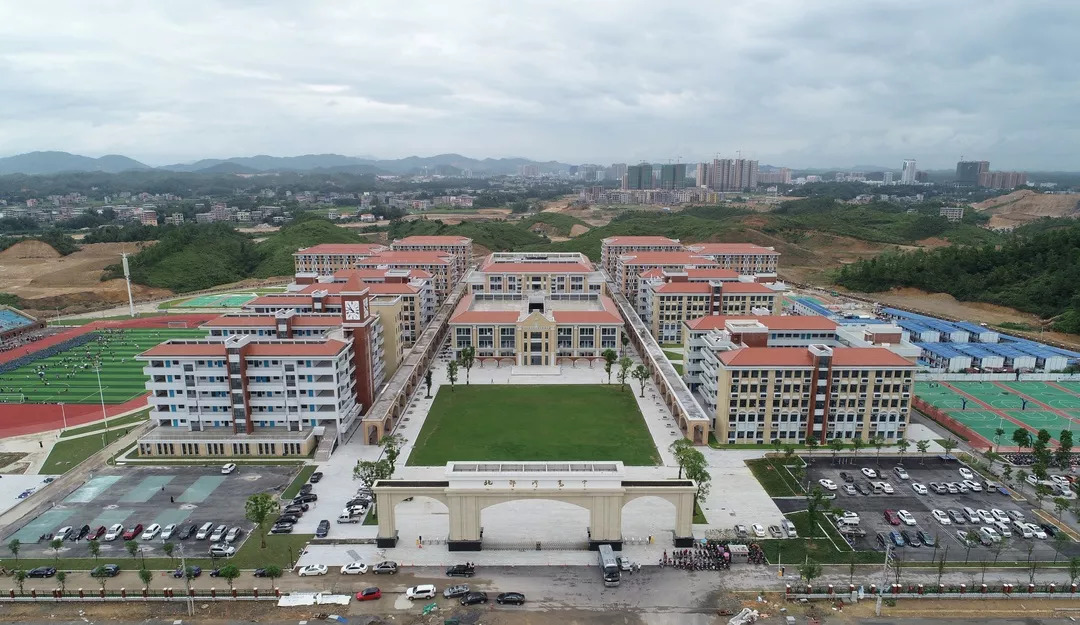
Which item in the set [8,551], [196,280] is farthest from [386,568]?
[196,280]

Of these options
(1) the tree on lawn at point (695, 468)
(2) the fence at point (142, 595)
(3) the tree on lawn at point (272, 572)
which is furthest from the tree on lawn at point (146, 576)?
(1) the tree on lawn at point (695, 468)

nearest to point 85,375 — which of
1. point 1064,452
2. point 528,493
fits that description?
point 528,493

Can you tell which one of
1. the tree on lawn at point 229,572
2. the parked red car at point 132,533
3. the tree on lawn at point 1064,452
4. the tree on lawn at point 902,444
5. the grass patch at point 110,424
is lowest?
the grass patch at point 110,424

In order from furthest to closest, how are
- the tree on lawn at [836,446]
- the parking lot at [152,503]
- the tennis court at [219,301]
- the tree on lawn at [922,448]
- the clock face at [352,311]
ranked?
the tennis court at [219,301] < the clock face at [352,311] < the tree on lawn at [922,448] < the tree on lawn at [836,446] < the parking lot at [152,503]

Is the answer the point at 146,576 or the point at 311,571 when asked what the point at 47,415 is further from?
the point at 311,571

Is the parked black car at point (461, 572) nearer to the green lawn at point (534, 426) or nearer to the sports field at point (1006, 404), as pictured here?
the green lawn at point (534, 426)

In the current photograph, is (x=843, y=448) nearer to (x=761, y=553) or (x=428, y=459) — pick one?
(x=761, y=553)

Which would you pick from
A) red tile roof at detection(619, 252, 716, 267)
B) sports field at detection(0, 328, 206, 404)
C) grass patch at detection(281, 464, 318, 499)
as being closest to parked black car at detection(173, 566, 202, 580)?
grass patch at detection(281, 464, 318, 499)
